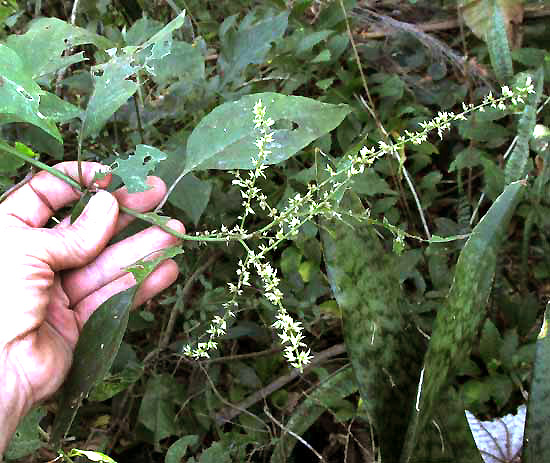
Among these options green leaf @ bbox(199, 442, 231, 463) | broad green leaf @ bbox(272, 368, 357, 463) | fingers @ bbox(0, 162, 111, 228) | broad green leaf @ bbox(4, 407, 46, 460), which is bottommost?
broad green leaf @ bbox(272, 368, 357, 463)

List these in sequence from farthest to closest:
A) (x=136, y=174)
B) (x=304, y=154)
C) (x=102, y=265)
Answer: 1. (x=304, y=154)
2. (x=102, y=265)
3. (x=136, y=174)

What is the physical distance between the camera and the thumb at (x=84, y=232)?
3.22 ft

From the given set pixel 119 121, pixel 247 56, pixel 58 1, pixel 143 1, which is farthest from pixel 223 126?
pixel 58 1

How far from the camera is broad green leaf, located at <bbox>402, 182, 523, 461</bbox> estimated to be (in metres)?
0.76

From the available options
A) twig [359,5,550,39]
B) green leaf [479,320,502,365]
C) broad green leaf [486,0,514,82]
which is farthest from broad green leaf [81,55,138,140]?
twig [359,5,550,39]

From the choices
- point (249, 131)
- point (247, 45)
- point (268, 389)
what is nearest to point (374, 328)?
point (249, 131)

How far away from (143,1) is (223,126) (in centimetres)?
80

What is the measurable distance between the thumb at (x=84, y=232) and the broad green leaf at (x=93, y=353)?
122mm

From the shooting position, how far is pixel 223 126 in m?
0.97

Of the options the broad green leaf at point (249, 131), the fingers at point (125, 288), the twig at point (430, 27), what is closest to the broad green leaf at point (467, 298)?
the broad green leaf at point (249, 131)

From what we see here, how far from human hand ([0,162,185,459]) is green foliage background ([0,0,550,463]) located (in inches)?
2.4

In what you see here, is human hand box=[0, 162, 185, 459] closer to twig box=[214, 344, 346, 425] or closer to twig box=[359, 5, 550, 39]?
twig box=[214, 344, 346, 425]

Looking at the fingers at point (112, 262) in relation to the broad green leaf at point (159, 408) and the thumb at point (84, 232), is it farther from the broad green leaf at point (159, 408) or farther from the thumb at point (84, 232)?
the broad green leaf at point (159, 408)

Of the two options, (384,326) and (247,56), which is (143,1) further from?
(384,326)
